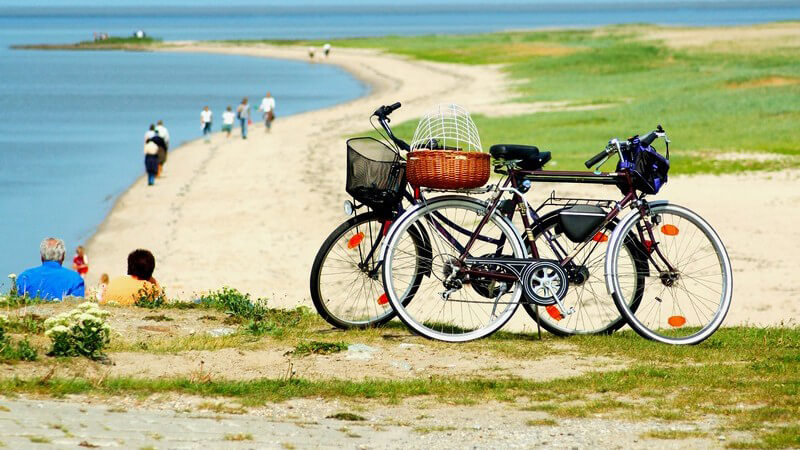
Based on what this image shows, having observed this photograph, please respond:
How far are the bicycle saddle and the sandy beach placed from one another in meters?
3.80

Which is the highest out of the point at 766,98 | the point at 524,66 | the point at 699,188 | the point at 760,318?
the point at 524,66

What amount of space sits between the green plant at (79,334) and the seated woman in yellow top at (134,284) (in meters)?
2.44

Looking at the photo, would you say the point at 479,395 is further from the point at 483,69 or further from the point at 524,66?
the point at 483,69

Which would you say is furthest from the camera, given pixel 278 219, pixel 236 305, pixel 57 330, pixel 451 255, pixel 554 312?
pixel 278 219

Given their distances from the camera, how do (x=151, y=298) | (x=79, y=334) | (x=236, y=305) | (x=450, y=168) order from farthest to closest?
(x=151, y=298) < (x=236, y=305) < (x=450, y=168) < (x=79, y=334)

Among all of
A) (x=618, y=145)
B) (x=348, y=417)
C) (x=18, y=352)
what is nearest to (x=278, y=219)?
(x=618, y=145)

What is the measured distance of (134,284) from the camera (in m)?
10.1

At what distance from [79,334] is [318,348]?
1.50 meters

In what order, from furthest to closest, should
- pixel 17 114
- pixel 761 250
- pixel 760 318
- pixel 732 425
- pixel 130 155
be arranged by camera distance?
pixel 17 114, pixel 130 155, pixel 761 250, pixel 760 318, pixel 732 425

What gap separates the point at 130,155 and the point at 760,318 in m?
28.7

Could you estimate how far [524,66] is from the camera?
7119 cm

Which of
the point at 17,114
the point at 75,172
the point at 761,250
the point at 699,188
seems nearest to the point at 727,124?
the point at 699,188

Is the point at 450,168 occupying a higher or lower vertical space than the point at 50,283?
higher

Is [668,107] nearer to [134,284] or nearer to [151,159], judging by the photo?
[151,159]
